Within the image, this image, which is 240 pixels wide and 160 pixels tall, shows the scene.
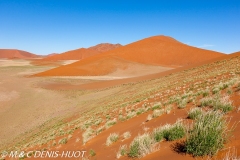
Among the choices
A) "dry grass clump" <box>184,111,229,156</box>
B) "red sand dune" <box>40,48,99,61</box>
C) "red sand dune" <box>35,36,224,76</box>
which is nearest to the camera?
"dry grass clump" <box>184,111,229,156</box>

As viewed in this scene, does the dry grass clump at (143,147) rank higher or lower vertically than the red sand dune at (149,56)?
lower

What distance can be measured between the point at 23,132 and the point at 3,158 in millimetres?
8217

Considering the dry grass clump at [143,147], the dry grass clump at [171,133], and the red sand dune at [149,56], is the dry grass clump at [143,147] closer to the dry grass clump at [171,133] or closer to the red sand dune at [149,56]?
the dry grass clump at [171,133]

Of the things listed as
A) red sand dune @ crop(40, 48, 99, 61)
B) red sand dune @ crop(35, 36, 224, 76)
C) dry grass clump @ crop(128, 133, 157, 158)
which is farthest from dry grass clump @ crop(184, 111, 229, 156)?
red sand dune @ crop(40, 48, 99, 61)

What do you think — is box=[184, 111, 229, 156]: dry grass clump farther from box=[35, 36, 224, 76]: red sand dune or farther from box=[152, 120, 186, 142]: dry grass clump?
box=[35, 36, 224, 76]: red sand dune

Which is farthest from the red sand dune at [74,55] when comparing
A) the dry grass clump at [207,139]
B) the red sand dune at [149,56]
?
the dry grass clump at [207,139]

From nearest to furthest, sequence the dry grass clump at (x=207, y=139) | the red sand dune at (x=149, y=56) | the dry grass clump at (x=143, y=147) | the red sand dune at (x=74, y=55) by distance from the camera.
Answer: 1. the dry grass clump at (x=207, y=139)
2. the dry grass clump at (x=143, y=147)
3. the red sand dune at (x=149, y=56)
4. the red sand dune at (x=74, y=55)

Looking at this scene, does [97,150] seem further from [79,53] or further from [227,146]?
[79,53]

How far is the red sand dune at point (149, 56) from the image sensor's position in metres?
72.1

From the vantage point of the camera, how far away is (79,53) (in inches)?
6816

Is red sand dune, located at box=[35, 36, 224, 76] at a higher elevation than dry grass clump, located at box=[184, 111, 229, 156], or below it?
higher

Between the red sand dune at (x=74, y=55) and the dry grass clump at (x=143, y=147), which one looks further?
the red sand dune at (x=74, y=55)

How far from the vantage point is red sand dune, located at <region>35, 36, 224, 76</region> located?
72.1m

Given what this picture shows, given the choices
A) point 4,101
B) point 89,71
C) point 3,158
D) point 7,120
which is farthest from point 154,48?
point 3,158
